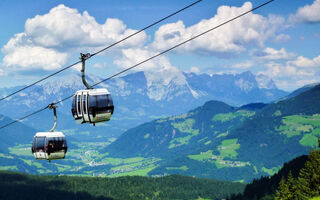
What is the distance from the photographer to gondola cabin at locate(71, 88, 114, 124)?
101 ft

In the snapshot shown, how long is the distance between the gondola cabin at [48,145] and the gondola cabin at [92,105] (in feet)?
18.0

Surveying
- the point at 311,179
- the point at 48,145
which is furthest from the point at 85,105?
the point at 311,179

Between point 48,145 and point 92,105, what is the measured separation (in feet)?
24.5

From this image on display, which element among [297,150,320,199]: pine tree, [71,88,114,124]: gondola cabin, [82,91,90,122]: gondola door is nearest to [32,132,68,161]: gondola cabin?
[71,88,114,124]: gondola cabin

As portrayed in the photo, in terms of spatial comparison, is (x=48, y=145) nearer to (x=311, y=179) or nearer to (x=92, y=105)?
(x=92, y=105)

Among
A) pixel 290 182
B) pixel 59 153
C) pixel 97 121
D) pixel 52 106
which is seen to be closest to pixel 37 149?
pixel 59 153

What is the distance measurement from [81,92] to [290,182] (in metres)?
75.8

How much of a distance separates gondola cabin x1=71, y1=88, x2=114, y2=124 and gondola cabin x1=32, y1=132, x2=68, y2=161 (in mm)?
5496

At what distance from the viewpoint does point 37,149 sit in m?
35.8

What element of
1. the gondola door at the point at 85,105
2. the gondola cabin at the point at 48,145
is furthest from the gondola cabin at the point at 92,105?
the gondola cabin at the point at 48,145

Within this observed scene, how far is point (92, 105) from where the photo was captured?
30781mm

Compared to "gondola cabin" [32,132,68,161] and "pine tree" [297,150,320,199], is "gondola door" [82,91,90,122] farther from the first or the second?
"pine tree" [297,150,320,199]

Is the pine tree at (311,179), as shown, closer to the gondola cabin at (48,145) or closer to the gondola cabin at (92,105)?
the gondola cabin at (48,145)

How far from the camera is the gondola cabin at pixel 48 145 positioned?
35.4 metres
